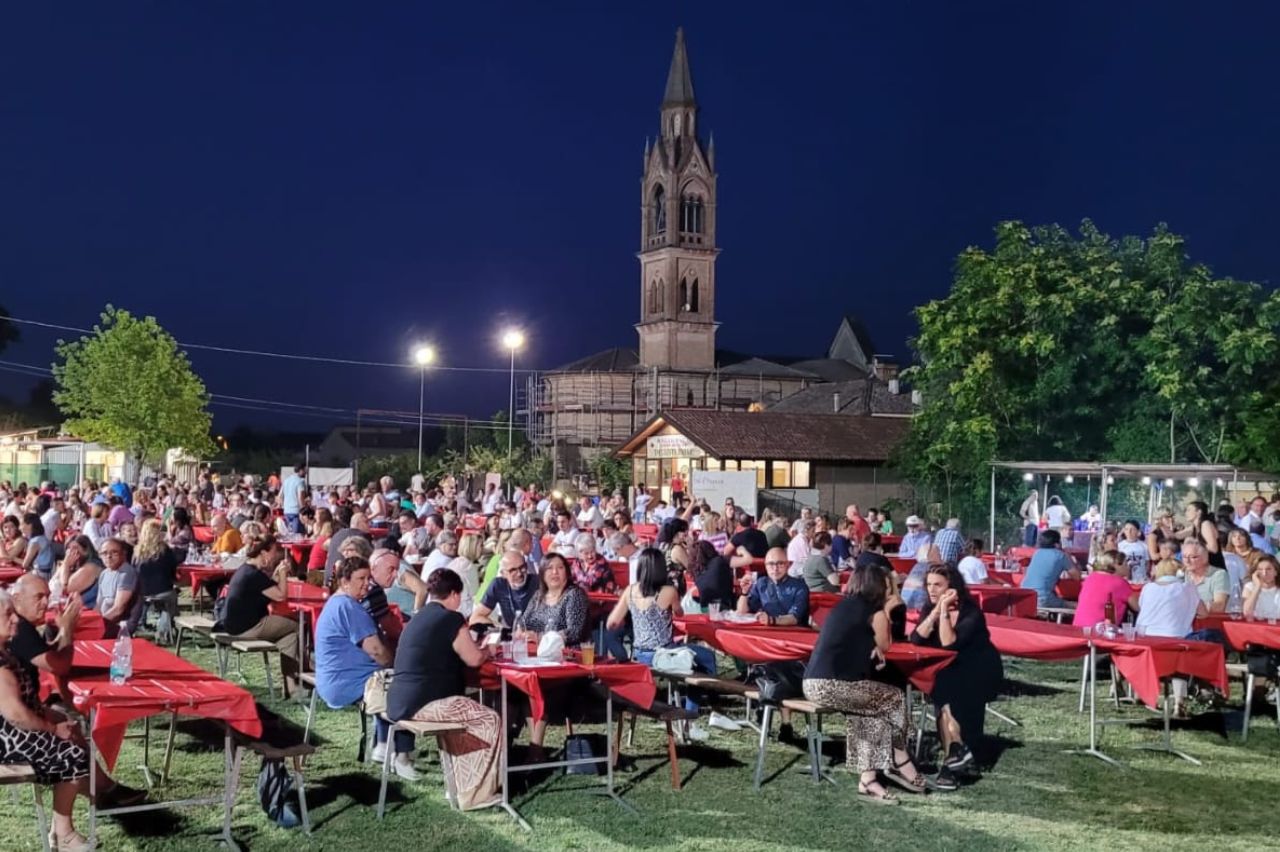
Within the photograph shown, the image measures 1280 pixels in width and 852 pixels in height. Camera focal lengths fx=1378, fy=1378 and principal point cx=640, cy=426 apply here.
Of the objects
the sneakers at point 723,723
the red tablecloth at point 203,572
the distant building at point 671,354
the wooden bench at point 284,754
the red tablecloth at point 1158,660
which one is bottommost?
the sneakers at point 723,723

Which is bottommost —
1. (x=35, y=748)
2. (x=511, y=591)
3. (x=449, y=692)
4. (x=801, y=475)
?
(x=35, y=748)

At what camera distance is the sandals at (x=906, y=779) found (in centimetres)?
877

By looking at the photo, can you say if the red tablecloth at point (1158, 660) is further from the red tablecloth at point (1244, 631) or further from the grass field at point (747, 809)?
the red tablecloth at point (1244, 631)

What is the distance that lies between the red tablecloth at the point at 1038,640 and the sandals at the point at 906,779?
56.0 inches

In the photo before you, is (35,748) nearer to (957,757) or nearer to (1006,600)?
(957,757)

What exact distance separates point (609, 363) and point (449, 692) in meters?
80.8

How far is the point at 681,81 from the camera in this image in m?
94.8

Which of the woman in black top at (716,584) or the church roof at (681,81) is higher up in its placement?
the church roof at (681,81)

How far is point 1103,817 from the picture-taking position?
328 inches

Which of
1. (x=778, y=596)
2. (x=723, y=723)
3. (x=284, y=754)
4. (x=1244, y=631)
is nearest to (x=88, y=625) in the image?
(x=284, y=754)

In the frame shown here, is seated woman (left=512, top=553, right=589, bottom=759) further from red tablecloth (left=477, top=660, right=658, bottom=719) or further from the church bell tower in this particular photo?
the church bell tower

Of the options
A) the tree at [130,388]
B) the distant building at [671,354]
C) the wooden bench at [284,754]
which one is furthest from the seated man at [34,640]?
the distant building at [671,354]

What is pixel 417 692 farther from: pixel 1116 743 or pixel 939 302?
pixel 939 302

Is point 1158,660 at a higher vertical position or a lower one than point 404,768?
higher
